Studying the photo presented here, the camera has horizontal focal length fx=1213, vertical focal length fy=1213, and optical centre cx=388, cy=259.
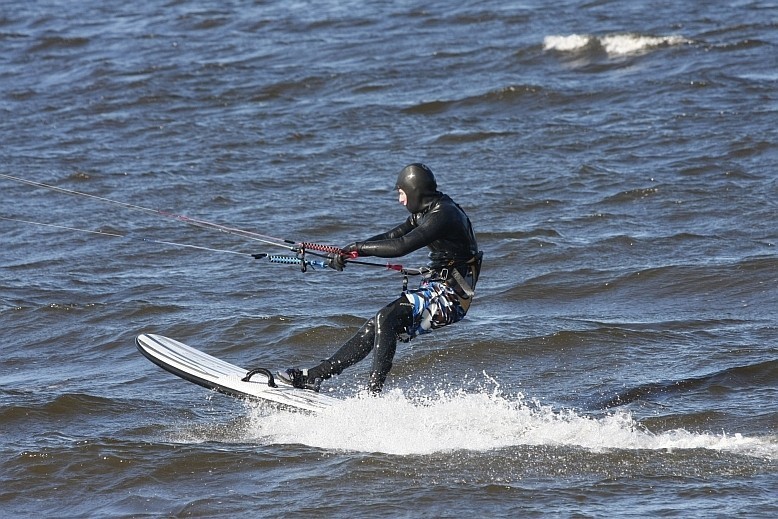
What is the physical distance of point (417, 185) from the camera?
8.47 metres

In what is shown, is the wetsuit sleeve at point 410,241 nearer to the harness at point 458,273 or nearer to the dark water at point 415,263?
the harness at point 458,273

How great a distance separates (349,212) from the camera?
15125 millimetres

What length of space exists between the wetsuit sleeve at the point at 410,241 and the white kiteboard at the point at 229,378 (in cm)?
134

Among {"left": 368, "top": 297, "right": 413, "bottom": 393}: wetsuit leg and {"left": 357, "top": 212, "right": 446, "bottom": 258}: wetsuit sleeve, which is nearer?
{"left": 357, "top": 212, "right": 446, "bottom": 258}: wetsuit sleeve

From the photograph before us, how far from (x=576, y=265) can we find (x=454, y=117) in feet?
22.7

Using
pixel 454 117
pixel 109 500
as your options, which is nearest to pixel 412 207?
pixel 109 500

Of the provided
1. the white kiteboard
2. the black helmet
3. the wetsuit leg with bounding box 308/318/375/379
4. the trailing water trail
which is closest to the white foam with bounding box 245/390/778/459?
the trailing water trail

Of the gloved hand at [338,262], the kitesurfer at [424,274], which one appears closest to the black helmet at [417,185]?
the kitesurfer at [424,274]

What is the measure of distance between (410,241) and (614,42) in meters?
15.4

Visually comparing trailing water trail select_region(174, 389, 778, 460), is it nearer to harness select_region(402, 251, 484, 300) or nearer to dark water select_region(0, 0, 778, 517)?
dark water select_region(0, 0, 778, 517)

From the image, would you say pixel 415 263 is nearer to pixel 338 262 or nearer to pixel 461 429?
pixel 461 429

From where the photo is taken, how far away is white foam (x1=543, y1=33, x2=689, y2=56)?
22.1 metres

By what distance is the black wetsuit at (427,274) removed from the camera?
838 centimetres

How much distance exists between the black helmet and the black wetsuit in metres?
0.03
